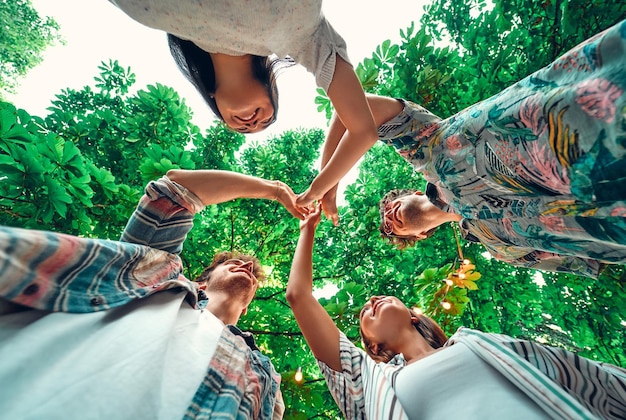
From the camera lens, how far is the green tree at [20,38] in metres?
7.40

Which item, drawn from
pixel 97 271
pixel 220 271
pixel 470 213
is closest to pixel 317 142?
pixel 220 271

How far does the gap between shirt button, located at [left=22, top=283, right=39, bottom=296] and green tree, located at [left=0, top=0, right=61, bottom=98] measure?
10.7 m

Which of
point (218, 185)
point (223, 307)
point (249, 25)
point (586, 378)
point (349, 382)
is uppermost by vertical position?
point (249, 25)

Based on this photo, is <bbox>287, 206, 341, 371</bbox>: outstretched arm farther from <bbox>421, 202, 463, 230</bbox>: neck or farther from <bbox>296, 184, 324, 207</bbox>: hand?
<bbox>421, 202, 463, 230</bbox>: neck

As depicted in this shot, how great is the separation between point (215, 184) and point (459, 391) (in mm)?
1815

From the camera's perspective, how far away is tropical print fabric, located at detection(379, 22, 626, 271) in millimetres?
913

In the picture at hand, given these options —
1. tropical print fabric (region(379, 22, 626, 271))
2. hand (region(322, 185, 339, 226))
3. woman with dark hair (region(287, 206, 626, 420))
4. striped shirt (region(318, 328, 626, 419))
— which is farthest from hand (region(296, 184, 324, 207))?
striped shirt (region(318, 328, 626, 419))

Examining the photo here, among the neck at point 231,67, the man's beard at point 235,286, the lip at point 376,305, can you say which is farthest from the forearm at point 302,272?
the neck at point 231,67

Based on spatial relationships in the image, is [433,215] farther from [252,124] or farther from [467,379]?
[252,124]

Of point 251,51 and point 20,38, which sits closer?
point 251,51

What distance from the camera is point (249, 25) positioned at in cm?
93

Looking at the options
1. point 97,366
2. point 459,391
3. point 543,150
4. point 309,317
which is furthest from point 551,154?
point 97,366

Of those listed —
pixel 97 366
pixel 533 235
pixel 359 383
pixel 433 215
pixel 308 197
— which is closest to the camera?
pixel 97 366

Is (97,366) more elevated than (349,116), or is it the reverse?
(349,116)
